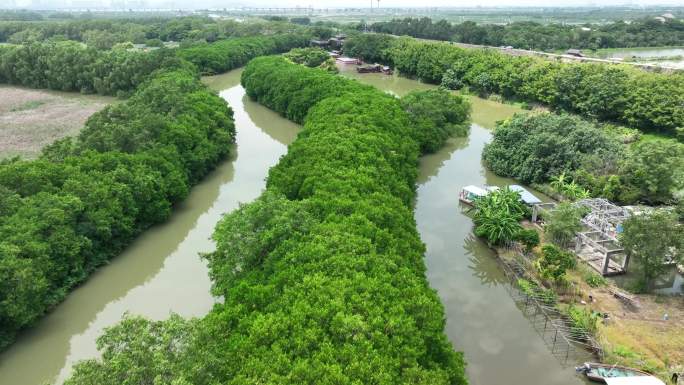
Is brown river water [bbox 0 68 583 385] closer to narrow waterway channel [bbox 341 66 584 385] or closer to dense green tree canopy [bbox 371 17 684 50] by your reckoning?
narrow waterway channel [bbox 341 66 584 385]

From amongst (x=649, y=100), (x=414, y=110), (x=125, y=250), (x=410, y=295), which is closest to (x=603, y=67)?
(x=649, y=100)

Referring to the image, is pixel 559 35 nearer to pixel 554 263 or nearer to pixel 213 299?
pixel 554 263

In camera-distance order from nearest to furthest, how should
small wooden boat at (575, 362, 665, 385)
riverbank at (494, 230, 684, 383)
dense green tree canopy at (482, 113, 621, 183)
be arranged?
small wooden boat at (575, 362, 665, 385) → riverbank at (494, 230, 684, 383) → dense green tree canopy at (482, 113, 621, 183)

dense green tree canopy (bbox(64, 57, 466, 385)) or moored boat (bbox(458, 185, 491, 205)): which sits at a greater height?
dense green tree canopy (bbox(64, 57, 466, 385))

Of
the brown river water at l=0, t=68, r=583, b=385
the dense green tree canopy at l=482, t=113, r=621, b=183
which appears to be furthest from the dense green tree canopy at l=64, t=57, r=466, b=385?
the dense green tree canopy at l=482, t=113, r=621, b=183

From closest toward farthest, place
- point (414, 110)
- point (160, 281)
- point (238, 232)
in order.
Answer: point (238, 232) < point (160, 281) < point (414, 110)

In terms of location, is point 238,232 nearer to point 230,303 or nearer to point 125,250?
point 230,303
